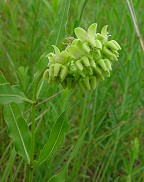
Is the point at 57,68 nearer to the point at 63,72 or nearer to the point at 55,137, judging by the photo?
the point at 63,72

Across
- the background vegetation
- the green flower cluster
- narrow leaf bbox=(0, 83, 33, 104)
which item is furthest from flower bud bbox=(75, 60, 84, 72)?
the background vegetation

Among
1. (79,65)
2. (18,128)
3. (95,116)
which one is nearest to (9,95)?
(18,128)

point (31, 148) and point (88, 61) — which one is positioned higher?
point (88, 61)

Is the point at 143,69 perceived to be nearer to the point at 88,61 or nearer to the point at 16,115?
the point at 16,115

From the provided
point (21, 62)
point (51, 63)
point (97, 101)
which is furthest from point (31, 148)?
point (21, 62)

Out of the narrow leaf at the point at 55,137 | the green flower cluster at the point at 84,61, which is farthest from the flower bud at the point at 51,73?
the narrow leaf at the point at 55,137

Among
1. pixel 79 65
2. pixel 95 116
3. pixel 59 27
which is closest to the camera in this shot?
pixel 79 65
